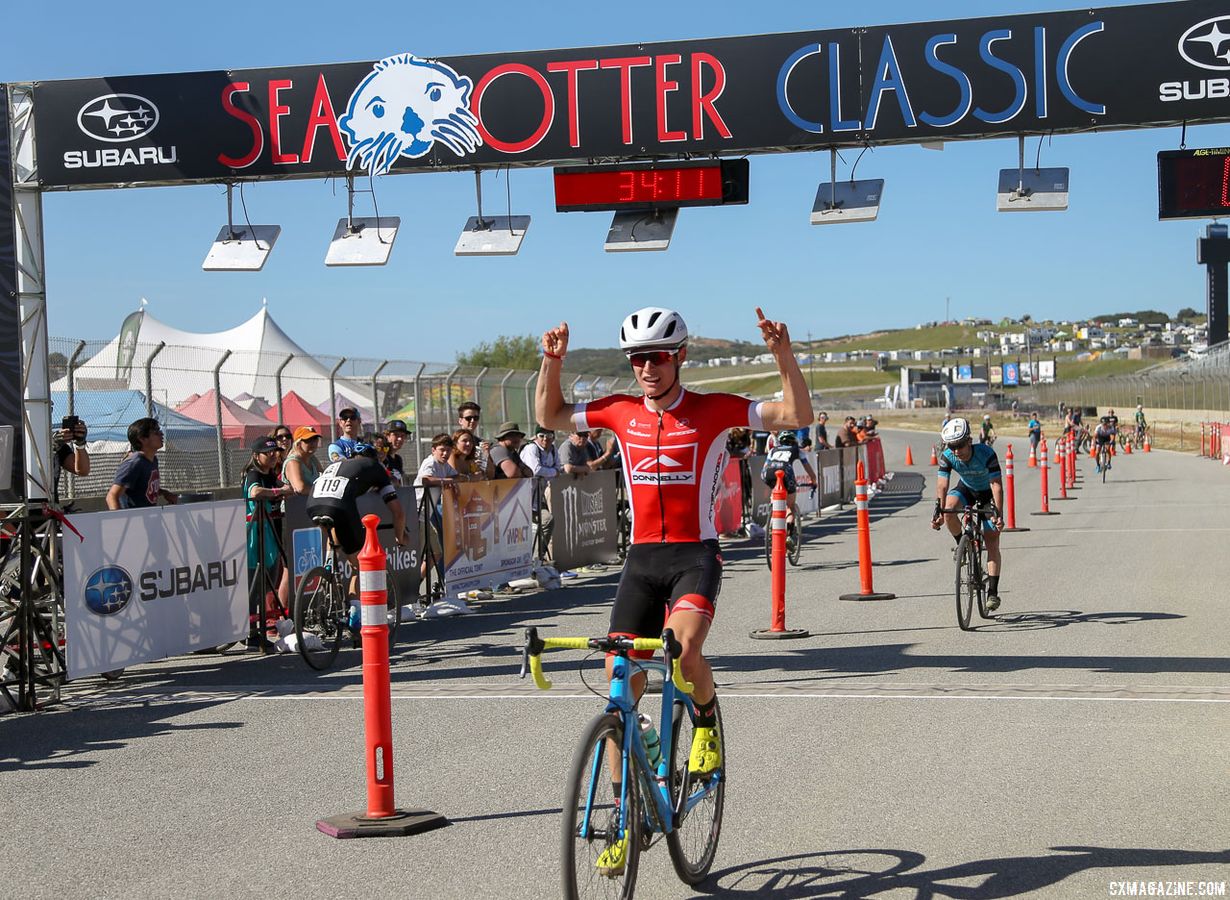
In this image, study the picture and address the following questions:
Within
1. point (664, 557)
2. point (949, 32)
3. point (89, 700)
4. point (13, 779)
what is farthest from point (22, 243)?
point (664, 557)

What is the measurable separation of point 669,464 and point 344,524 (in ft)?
19.0

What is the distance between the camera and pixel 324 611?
37.1 feet

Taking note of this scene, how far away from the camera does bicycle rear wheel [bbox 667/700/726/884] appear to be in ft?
16.8

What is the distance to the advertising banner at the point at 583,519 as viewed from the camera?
18.3 metres

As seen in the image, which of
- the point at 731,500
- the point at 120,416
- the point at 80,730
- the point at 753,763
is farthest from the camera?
the point at 731,500

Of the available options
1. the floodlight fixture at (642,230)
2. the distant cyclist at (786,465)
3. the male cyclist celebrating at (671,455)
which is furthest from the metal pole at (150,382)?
the male cyclist celebrating at (671,455)

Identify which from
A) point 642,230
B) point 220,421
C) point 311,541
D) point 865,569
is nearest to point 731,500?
point 220,421

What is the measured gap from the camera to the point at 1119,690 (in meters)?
9.25

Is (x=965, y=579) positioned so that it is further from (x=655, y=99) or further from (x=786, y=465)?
(x=786, y=465)

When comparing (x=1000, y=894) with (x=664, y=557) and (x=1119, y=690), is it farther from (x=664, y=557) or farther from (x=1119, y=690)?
(x=1119, y=690)

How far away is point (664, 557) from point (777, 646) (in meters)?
6.21

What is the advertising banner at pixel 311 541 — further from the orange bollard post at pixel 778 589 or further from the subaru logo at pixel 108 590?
the orange bollard post at pixel 778 589

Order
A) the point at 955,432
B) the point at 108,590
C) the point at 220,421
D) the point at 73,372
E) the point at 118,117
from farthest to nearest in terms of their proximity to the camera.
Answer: the point at 220,421 < the point at 73,372 < the point at 118,117 < the point at 955,432 < the point at 108,590

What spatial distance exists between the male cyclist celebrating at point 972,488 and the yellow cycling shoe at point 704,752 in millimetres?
7615
